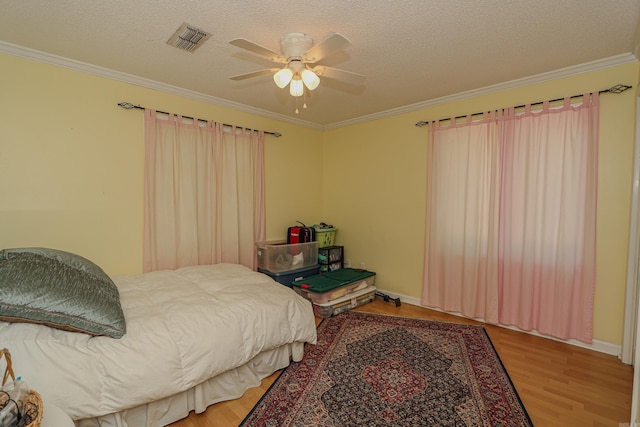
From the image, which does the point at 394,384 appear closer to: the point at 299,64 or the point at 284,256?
the point at 284,256

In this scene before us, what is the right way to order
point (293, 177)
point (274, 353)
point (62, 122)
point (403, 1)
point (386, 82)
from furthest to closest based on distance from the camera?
point (293, 177) → point (386, 82) → point (62, 122) → point (274, 353) → point (403, 1)

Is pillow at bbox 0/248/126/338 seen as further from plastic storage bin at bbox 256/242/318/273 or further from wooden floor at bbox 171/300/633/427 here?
plastic storage bin at bbox 256/242/318/273

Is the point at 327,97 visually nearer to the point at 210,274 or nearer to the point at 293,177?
the point at 293,177

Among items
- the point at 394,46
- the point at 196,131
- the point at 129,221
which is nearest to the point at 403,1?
the point at 394,46

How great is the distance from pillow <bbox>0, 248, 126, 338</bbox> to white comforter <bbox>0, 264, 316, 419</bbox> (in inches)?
2.7

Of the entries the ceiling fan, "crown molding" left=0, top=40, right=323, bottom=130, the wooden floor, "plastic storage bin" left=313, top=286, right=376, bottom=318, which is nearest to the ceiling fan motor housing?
the ceiling fan

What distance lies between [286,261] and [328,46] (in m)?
2.70

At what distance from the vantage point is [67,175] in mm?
2672

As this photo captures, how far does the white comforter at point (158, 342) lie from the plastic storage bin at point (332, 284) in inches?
37.3

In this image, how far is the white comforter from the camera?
1479 mm

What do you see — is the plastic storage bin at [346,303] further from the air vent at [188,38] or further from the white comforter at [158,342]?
the air vent at [188,38]

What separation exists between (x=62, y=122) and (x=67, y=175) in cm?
46

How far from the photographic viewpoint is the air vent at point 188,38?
2.12m

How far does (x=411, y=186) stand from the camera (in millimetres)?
3916
